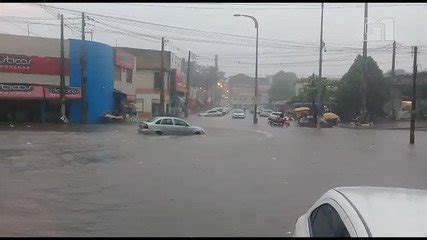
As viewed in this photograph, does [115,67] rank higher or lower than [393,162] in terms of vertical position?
higher

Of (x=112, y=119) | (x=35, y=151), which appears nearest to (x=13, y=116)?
(x=112, y=119)

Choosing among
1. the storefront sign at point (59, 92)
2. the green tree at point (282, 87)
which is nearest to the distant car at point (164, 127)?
the storefront sign at point (59, 92)

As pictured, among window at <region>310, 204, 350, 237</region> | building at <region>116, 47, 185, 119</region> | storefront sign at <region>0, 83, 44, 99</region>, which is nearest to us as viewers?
window at <region>310, 204, 350, 237</region>

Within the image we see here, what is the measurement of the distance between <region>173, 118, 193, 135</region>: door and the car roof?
2671cm

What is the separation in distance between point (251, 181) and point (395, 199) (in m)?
8.96

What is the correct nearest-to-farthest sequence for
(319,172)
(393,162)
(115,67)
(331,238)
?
(331,238) → (319,172) → (393,162) → (115,67)

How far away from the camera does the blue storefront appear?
40.7 m

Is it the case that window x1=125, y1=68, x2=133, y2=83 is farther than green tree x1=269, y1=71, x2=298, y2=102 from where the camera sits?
No

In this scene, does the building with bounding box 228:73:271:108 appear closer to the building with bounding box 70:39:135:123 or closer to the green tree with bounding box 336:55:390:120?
the green tree with bounding box 336:55:390:120

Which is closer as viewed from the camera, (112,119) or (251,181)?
(251,181)

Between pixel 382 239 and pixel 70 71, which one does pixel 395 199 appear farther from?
pixel 70 71

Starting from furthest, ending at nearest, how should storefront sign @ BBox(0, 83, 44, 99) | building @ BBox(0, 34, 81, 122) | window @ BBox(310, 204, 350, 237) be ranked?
building @ BBox(0, 34, 81, 122), storefront sign @ BBox(0, 83, 44, 99), window @ BBox(310, 204, 350, 237)

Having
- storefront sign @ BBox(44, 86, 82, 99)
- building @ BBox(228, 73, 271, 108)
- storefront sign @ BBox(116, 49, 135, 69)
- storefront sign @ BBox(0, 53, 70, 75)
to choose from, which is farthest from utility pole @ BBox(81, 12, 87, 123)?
building @ BBox(228, 73, 271, 108)

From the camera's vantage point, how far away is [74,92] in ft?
132
